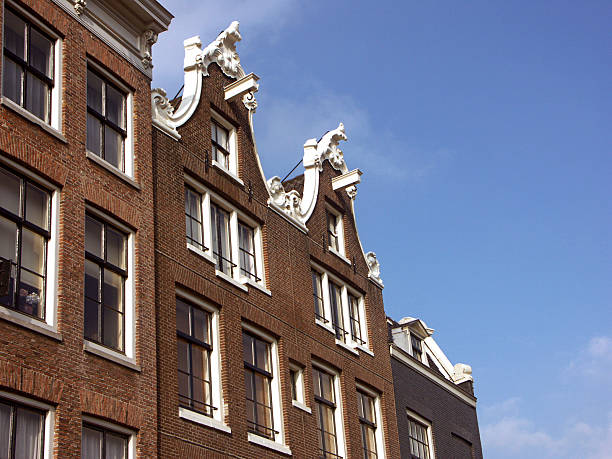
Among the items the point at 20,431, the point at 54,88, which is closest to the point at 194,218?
the point at 54,88

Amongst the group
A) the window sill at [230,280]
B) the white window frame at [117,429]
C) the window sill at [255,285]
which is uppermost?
the window sill at [255,285]

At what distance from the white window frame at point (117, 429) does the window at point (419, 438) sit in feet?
49.3

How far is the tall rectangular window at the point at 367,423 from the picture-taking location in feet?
91.6

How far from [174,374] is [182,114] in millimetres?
7085

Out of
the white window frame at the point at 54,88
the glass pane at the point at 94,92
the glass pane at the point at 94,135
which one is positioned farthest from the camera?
the glass pane at the point at 94,92

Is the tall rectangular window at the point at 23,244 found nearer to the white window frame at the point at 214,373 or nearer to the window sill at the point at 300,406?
the white window frame at the point at 214,373

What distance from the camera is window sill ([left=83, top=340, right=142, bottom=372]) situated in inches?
671

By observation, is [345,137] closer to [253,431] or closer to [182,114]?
[182,114]

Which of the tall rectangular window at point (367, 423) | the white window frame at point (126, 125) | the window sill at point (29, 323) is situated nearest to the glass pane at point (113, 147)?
the white window frame at point (126, 125)

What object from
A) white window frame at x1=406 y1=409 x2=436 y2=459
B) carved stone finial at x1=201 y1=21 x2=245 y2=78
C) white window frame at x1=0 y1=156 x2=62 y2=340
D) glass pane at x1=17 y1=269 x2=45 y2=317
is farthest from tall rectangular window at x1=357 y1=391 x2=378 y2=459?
glass pane at x1=17 y1=269 x2=45 y2=317

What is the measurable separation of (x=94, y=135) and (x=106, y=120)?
0.60m

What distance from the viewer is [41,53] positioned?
18.5m

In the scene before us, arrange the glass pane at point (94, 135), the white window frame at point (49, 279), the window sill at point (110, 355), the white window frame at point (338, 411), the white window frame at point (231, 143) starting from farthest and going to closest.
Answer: the white window frame at point (338, 411) < the white window frame at point (231, 143) < the glass pane at point (94, 135) < the window sill at point (110, 355) < the white window frame at point (49, 279)

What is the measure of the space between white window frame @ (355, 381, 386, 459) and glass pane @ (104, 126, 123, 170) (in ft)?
38.3
